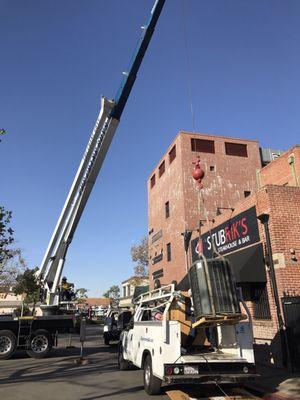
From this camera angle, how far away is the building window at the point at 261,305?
44.4 ft

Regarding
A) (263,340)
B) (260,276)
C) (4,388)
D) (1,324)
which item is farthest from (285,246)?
(1,324)

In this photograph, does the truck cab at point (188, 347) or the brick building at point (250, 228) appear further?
the brick building at point (250, 228)

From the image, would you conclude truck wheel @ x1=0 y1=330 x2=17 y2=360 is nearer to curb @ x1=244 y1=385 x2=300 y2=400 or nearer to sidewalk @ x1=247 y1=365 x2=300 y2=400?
sidewalk @ x1=247 y1=365 x2=300 y2=400

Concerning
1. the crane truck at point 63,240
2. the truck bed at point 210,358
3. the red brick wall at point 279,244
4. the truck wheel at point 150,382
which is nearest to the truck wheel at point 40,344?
the crane truck at point 63,240

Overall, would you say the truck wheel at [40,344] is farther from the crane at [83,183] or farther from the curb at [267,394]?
the curb at [267,394]

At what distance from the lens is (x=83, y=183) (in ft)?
60.0

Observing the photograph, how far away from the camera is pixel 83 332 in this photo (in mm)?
14828

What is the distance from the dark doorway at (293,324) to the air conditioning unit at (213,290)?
393 centimetres

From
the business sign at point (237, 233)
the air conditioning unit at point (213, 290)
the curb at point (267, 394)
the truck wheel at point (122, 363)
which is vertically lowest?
the curb at point (267, 394)

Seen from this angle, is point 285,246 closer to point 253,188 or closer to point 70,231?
A: point 70,231

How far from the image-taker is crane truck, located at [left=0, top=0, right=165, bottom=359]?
15.7m

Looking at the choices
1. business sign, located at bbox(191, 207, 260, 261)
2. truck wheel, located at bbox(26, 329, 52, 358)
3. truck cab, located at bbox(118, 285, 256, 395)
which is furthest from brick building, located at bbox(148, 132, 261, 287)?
truck cab, located at bbox(118, 285, 256, 395)

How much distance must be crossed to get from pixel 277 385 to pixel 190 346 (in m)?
2.23

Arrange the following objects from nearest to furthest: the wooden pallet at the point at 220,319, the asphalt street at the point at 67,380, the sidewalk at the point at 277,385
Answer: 1. the wooden pallet at the point at 220,319
2. the sidewalk at the point at 277,385
3. the asphalt street at the point at 67,380
